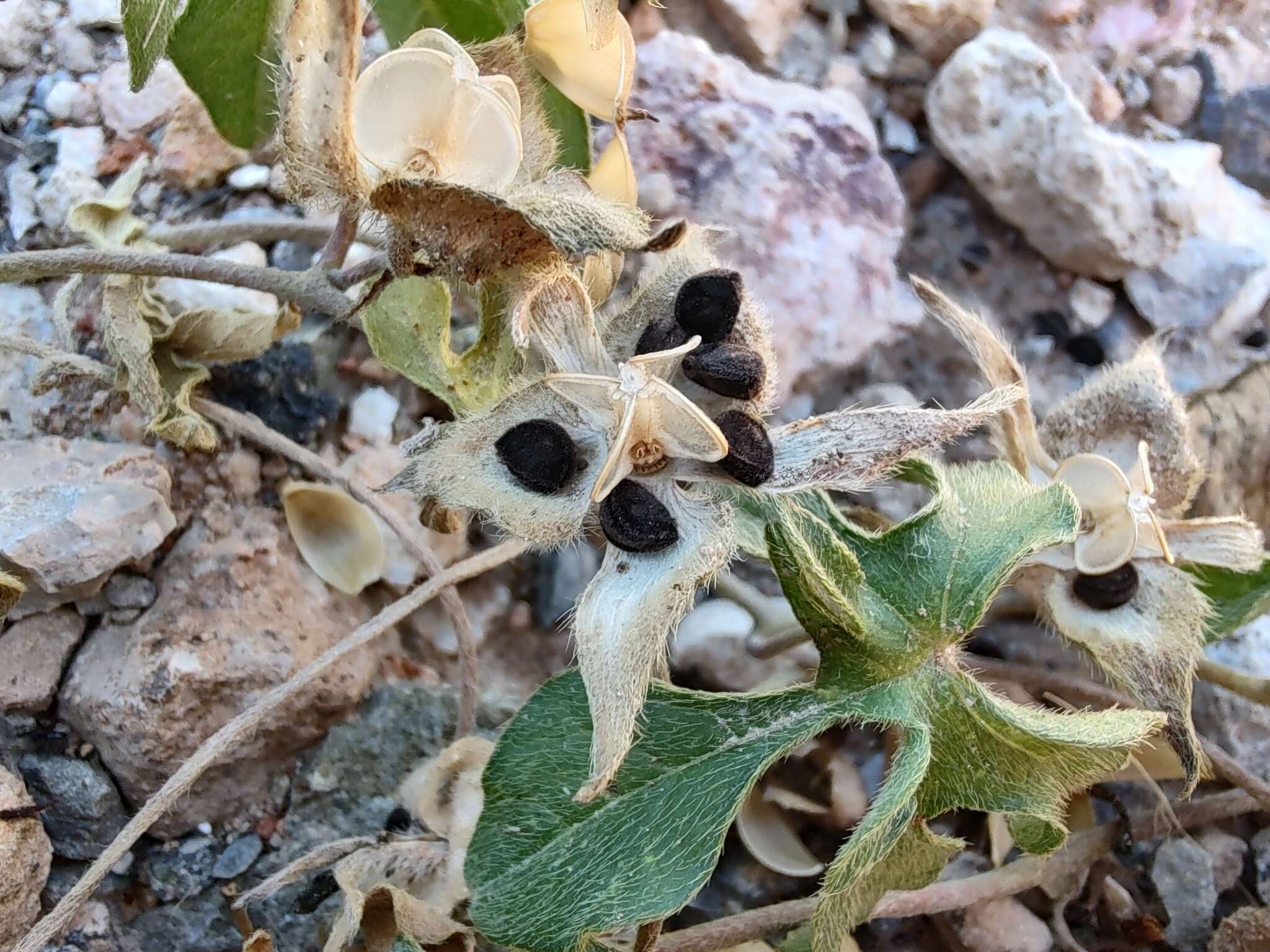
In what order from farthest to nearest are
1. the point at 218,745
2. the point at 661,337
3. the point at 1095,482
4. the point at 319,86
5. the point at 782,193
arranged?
the point at 782,193 < the point at 1095,482 < the point at 218,745 < the point at 661,337 < the point at 319,86

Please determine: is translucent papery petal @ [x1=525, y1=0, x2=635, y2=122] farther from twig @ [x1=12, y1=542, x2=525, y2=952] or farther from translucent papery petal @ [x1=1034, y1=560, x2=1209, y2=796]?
translucent papery petal @ [x1=1034, y1=560, x2=1209, y2=796]

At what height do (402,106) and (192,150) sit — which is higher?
(402,106)

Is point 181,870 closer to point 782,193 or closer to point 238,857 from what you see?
point 238,857

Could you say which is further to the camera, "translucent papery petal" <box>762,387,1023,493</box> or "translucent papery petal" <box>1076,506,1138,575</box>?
"translucent papery petal" <box>1076,506,1138,575</box>

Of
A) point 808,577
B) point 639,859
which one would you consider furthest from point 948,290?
point 639,859

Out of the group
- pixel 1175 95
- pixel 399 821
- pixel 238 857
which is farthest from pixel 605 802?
pixel 1175 95

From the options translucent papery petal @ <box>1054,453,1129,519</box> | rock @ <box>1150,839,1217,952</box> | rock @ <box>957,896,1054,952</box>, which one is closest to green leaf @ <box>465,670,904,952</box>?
translucent papery petal @ <box>1054,453,1129,519</box>

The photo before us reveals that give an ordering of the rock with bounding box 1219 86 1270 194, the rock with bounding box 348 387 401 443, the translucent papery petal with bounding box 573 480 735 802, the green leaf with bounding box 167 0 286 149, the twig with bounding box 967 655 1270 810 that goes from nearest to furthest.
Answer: the translucent papery petal with bounding box 573 480 735 802, the green leaf with bounding box 167 0 286 149, the twig with bounding box 967 655 1270 810, the rock with bounding box 348 387 401 443, the rock with bounding box 1219 86 1270 194
